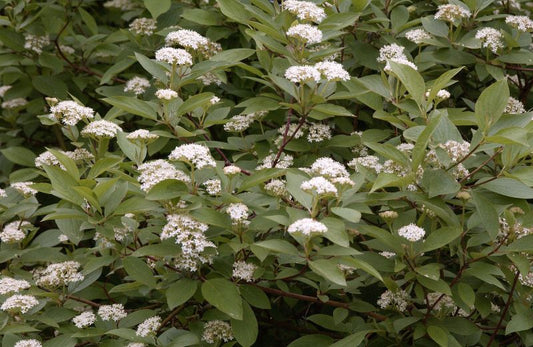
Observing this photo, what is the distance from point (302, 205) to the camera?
2.30 meters

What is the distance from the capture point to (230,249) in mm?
2385

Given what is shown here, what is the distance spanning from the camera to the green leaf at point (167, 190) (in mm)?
2148

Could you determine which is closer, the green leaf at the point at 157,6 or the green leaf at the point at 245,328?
the green leaf at the point at 245,328

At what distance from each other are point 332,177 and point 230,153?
1.35 m

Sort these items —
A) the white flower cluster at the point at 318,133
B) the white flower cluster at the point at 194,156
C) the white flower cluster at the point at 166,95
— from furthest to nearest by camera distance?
1. the white flower cluster at the point at 318,133
2. the white flower cluster at the point at 166,95
3. the white flower cluster at the point at 194,156

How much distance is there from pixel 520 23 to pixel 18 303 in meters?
2.34

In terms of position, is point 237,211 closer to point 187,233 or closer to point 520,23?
point 187,233

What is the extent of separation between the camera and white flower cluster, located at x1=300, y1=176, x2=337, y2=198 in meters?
2.07

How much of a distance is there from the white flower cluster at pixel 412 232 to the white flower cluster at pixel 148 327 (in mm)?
861

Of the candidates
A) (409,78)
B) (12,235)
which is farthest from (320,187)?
(12,235)

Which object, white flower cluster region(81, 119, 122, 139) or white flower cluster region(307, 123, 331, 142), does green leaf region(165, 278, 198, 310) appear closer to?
white flower cluster region(81, 119, 122, 139)

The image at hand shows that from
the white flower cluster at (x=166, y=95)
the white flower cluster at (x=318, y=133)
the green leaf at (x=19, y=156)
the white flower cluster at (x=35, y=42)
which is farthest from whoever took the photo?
the white flower cluster at (x=35, y=42)

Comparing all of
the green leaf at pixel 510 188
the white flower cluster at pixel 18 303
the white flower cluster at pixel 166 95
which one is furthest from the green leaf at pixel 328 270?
the white flower cluster at pixel 18 303

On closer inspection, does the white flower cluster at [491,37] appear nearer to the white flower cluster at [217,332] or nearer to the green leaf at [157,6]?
the green leaf at [157,6]
